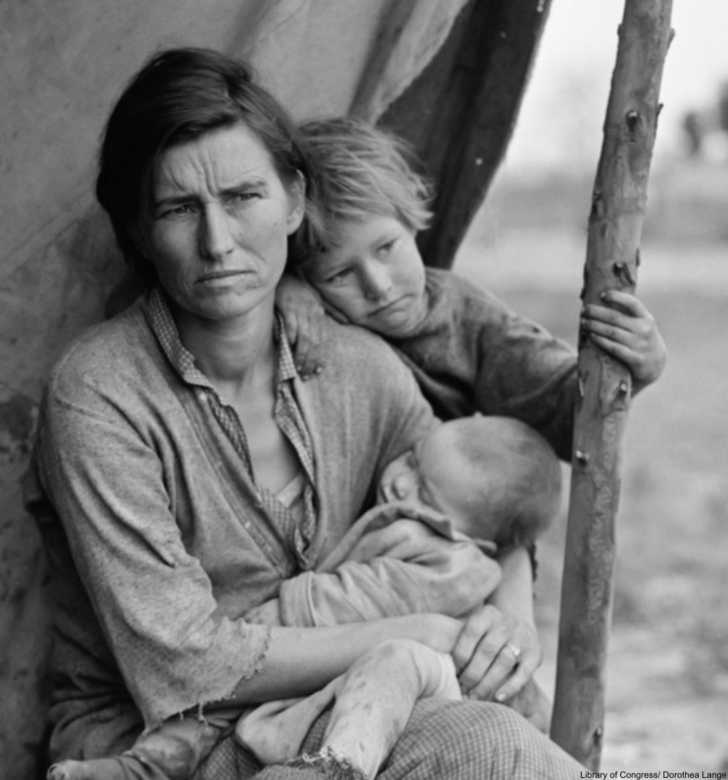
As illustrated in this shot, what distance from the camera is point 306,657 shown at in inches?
96.3

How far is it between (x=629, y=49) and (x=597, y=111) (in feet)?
46.3

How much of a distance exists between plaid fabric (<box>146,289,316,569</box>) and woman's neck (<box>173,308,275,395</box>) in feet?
0.09

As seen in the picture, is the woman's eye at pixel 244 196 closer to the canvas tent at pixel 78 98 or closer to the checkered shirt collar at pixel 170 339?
the checkered shirt collar at pixel 170 339

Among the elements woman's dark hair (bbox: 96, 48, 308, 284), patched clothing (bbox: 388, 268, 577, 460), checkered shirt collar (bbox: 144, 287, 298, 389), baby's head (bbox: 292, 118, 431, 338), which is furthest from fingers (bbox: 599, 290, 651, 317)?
checkered shirt collar (bbox: 144, 287, 298, 389)

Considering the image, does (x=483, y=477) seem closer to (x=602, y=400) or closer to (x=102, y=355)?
(x=602, y=400)

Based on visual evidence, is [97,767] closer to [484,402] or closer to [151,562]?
[151,562]

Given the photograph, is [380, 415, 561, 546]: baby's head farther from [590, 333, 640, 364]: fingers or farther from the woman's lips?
the woman's lips

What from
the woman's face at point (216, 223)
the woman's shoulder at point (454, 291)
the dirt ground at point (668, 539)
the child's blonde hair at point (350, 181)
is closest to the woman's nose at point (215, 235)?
the woman's face at point (216, 223)

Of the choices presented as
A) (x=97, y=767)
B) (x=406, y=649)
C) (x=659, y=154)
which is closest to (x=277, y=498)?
(x=406, y=649)

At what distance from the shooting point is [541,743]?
2320mm

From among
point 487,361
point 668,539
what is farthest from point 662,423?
point 487,361

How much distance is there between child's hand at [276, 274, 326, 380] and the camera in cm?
271

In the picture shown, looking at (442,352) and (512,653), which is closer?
(512,653)

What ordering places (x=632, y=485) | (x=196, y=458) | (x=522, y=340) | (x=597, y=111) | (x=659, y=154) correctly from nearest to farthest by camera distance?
(x=196, y=458) → (x=522, y=340) → (x=632, y=485) → (x=659, y=154) → (x=597, y=111)
